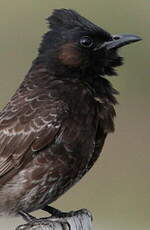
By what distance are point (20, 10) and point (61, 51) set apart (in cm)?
Result: 509

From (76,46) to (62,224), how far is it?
5.48 feet

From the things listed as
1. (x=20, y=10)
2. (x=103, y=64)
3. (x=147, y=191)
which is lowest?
A: (x=147, y=191)

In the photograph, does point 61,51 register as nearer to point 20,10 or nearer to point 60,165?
point 60,165

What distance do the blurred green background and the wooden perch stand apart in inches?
54.0

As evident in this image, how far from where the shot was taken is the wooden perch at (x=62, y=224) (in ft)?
27.3

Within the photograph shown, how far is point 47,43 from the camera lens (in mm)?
9523

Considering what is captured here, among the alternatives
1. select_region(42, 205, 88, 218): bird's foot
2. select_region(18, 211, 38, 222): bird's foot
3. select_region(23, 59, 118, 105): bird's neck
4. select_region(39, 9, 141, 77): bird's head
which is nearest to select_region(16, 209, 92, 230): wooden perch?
select_region(42, 205, 88, 218): bird's foot

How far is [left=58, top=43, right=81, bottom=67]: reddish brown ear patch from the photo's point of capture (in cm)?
939

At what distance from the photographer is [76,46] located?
9477 millimetres

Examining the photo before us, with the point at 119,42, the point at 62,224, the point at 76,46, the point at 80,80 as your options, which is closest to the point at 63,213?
the point at 62,224

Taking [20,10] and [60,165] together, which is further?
[20,10]

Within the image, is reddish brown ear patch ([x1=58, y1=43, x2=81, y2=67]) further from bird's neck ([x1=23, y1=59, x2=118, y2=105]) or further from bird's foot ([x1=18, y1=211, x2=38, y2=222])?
bird's foot ([x1=18, y1=211, x2=38, y2=222])

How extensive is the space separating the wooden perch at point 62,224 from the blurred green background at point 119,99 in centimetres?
137

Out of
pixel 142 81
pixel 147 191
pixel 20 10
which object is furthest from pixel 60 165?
pixel 20 10
